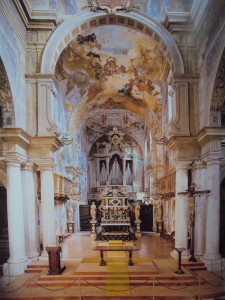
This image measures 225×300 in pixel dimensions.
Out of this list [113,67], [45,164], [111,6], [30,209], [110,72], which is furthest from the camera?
[110,72]

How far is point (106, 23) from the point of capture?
50.3 ft

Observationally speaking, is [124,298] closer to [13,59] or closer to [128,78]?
[13,59]

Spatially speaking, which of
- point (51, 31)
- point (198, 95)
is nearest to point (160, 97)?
point (198, 95)

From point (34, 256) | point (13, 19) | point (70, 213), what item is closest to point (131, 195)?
point (70, 213)

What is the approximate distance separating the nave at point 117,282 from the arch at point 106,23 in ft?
26.8

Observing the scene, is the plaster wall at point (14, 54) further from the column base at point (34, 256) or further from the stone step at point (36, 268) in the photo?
the stone step at point (36, 268)

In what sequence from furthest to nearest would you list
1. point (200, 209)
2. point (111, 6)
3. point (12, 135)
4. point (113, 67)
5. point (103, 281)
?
A: 1. point (113, 67)
2. point (111, 6)
3. point (200, 209)
4. point (12, 135)
5. point (103, 281)

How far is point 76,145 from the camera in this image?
85.6ft

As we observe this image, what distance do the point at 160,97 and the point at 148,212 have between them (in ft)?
34.8

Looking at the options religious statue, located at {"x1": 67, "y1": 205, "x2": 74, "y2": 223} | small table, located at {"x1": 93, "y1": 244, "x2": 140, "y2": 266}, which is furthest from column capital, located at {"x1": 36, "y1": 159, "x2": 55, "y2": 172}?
religious statue, located at {"x1": 67, "y1": 205, "x2": 74, "y2": 223}

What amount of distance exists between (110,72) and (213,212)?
12.0 m

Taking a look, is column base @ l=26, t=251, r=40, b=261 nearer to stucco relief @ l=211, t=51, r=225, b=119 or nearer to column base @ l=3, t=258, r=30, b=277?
column base @ l=3, t=258, r=30, b=277

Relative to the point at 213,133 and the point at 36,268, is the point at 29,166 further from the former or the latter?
the point at 213,133

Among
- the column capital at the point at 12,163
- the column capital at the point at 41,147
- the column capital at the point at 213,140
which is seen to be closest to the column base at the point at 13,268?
the column capital at the point at 12,163
